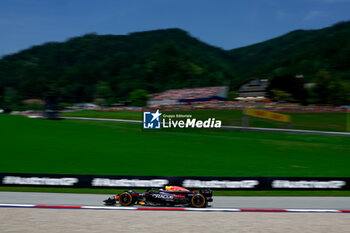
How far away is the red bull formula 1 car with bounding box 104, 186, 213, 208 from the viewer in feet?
26.8

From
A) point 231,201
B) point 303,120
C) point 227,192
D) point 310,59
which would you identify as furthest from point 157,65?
point 231,201

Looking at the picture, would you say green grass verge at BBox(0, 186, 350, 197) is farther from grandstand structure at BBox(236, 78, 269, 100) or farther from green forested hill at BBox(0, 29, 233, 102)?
green forested hill at BBox(0, 29, 233, 102)

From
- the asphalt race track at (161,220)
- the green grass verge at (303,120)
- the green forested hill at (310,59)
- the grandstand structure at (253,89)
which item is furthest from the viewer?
the green forested hill at (310,59)

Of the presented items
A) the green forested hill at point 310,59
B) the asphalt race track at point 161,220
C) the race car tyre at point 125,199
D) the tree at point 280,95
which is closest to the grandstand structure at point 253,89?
the tree at point 280,95

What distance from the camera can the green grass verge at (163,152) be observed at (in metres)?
14.6

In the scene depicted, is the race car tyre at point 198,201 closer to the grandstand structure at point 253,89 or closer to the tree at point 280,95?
the tree at point 280,95

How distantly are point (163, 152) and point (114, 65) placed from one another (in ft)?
394

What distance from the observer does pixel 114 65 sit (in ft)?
435

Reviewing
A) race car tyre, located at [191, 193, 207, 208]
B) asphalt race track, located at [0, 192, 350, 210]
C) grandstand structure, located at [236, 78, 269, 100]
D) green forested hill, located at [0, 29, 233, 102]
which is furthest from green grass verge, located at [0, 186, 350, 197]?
green forested hill, located at [0, 29, 233, 102]

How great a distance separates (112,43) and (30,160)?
165 meters

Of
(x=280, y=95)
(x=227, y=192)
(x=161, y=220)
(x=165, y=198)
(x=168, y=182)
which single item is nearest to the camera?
(x=161, y=220)

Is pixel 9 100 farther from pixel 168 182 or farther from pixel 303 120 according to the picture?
pixel 168 182

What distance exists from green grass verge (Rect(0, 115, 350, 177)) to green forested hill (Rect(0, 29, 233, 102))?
5316 centimetres

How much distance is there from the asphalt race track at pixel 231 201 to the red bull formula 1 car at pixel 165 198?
0.70 meters
